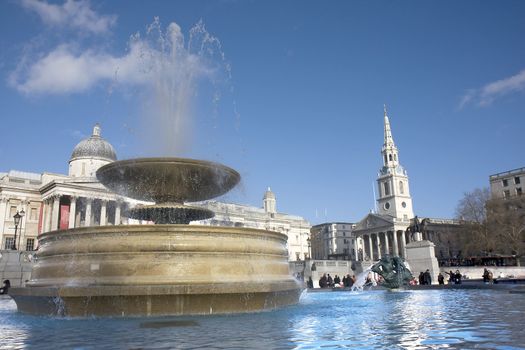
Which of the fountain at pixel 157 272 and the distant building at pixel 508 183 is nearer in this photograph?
the fountain at pixel 157 272

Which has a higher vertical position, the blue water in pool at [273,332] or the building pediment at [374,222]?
the building pediment at [374,222]

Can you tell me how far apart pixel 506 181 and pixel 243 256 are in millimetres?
81090

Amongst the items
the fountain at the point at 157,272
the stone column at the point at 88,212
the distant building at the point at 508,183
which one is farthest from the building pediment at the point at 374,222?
the fountain at the point at 157,272

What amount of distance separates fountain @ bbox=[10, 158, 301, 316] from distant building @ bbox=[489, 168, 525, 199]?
75.5m

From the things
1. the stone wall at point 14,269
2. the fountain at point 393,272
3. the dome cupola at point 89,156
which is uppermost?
the dome cupola at point 89,156

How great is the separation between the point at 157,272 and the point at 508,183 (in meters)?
82.3

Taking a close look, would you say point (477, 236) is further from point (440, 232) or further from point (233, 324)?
point (233, 324)

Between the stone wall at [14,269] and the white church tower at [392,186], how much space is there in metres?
78.7

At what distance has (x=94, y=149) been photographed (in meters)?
63.6

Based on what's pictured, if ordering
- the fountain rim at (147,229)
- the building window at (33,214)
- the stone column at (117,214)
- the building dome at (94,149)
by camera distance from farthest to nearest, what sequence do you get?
the building dome at (94,149) → the building window at (33,214) → the stone column at (117,214) → the fountain rim at (147,229)

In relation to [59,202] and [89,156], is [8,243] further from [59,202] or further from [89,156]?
[89,156]

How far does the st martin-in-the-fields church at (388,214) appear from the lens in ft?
300

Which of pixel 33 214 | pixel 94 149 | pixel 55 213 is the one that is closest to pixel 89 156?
pixel 94 149

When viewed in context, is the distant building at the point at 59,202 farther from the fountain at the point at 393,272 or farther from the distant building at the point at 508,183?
the distant building at the point at 508,183
